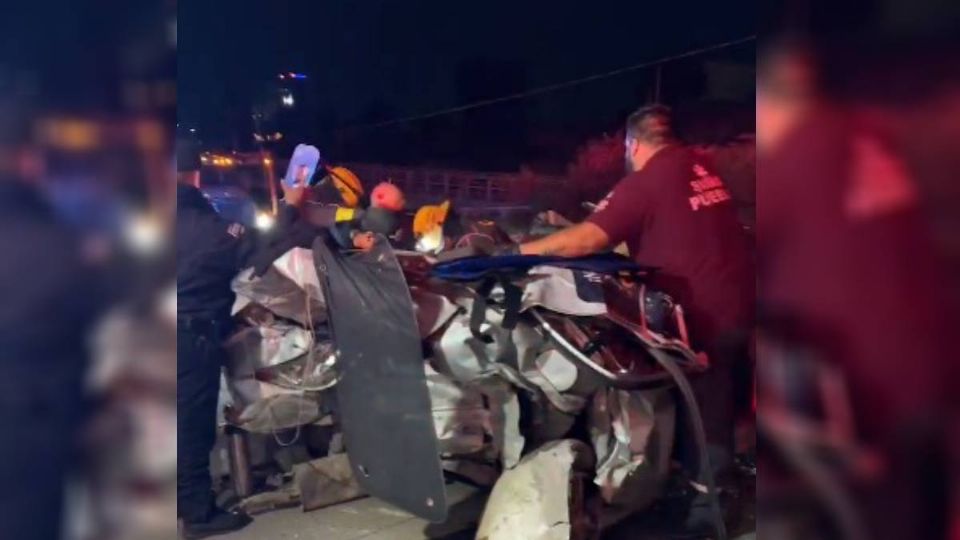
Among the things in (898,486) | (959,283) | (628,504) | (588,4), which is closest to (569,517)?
(628,504)

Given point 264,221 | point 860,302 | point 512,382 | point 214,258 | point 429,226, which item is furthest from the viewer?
point 429,226

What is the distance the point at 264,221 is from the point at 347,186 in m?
0.41

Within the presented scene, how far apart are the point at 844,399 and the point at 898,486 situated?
17 cm

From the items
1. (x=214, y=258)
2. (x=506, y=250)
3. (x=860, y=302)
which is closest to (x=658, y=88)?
(x=506, y=250)

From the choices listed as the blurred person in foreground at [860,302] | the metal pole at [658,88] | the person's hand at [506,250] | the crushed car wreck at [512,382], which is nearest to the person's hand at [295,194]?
the crushed car wreck at [512,382]

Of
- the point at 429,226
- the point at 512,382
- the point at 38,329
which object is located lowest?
the point at 512,382

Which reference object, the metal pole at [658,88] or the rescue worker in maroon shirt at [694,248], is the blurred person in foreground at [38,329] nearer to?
the rescue worker in maroon shirt at [694,248]

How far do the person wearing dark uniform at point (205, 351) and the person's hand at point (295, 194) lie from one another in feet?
0.99

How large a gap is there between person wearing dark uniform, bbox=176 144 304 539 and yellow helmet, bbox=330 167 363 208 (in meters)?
0.51

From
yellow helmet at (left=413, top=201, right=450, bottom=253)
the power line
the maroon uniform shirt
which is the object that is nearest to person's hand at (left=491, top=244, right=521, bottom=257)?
the maroon uniform shirt

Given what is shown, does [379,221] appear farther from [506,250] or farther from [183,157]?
[183,157]

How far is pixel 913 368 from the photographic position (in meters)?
1.34

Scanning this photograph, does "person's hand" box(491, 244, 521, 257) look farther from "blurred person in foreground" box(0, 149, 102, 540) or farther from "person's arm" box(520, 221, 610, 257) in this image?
"blurred person in foreground" box(0, 149, 102, 540)

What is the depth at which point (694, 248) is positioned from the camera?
2684mm
